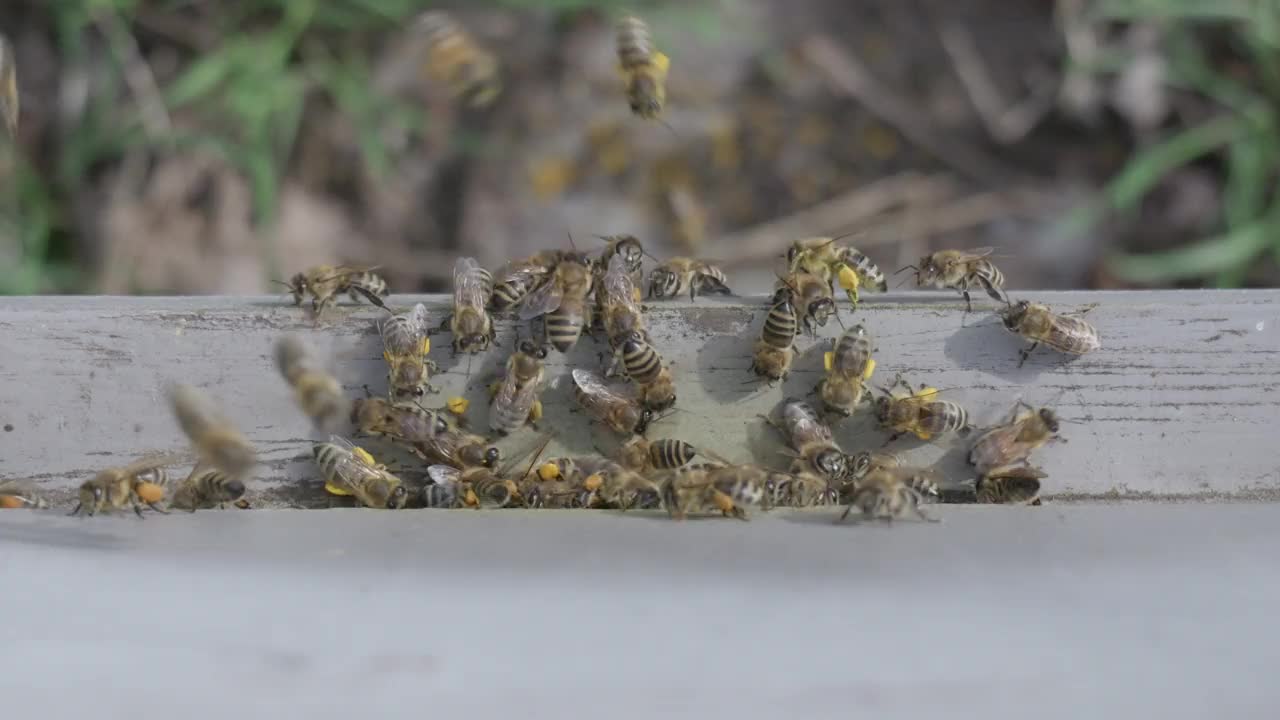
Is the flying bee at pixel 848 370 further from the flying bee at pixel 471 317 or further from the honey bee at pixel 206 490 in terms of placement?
the honey bee at pixel 206 490

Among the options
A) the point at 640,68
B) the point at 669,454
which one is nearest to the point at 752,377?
the point at 669,454

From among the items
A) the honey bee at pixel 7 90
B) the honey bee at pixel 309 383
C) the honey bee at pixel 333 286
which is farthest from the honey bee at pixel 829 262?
the honey bee at pixel 7 90

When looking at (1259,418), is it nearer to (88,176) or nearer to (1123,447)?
(1123,447)

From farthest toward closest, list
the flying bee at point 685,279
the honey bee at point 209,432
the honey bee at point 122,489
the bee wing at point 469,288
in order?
1. the flying bee at point 685,279
2. the bee wing at point 469,288
3. the honey bee at point 122,489
4. the honey bee at point 209,432

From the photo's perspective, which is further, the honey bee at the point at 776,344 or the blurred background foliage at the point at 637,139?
the blurred background foliage at the point at 637,139

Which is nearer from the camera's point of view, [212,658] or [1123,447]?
[212,658]

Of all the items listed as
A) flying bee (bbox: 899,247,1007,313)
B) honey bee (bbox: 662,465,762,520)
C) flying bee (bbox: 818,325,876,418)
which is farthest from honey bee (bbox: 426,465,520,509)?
flying bee (bbox: 899,247,1007,313)

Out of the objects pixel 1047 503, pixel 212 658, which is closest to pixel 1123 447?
pixel 1047 503
